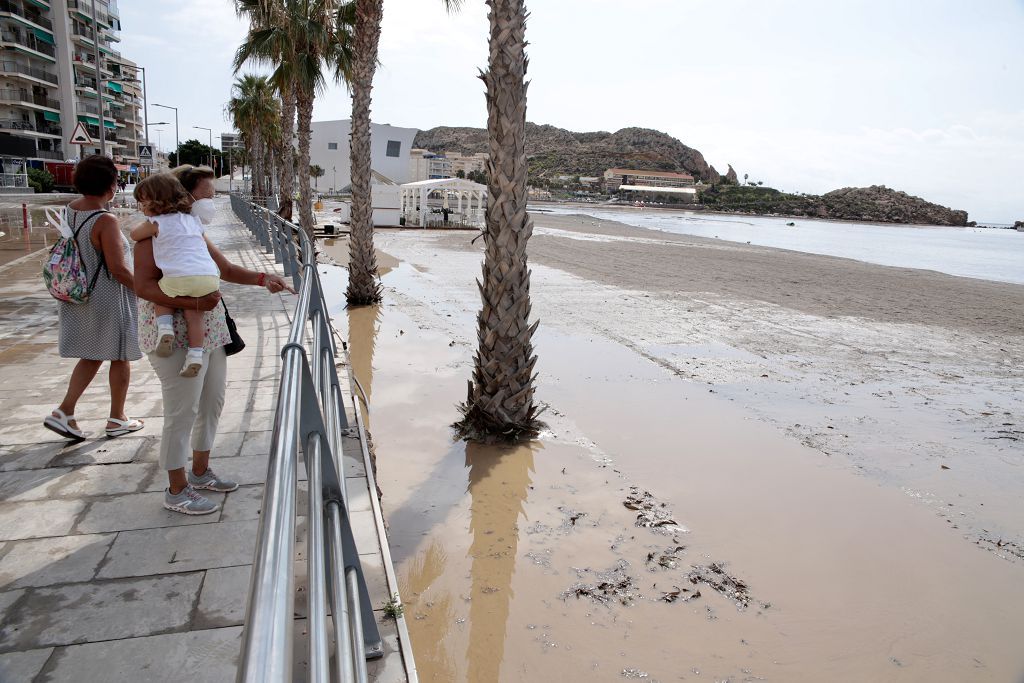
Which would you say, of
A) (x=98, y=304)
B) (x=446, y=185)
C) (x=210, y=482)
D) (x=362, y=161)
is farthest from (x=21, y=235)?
(x=446, y=185)

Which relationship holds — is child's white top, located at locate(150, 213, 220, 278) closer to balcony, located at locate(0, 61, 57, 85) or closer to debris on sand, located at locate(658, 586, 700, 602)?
debris on sand, located at locate(658, 586, 700, 602)

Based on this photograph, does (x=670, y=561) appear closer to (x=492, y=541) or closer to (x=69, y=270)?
(x=492, y=541)

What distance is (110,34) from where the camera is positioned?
82562 mm

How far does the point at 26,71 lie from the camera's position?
5594 cm

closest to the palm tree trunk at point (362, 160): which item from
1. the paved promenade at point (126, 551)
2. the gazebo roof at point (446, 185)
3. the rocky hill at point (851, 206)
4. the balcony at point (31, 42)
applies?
the paved promenade at point (126, 551)

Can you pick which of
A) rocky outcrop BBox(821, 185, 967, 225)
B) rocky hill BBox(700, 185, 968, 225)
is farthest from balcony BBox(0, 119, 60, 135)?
rocky outcrop BBox(821, 185, 967, 225)

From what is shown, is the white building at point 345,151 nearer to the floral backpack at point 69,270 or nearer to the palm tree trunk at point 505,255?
the palm tree trunk at point 505,255

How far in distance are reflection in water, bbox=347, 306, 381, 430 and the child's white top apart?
3.59 m

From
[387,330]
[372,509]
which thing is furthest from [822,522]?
[387,330]

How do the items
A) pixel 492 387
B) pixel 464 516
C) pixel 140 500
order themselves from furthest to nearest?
pixel 492 387 → pixel 464 516 → pixel 140 500

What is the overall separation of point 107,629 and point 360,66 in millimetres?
12590

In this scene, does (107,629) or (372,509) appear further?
(372,509)

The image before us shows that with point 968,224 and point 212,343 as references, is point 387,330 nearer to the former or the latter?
point 212,343

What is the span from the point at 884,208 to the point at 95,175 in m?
145
